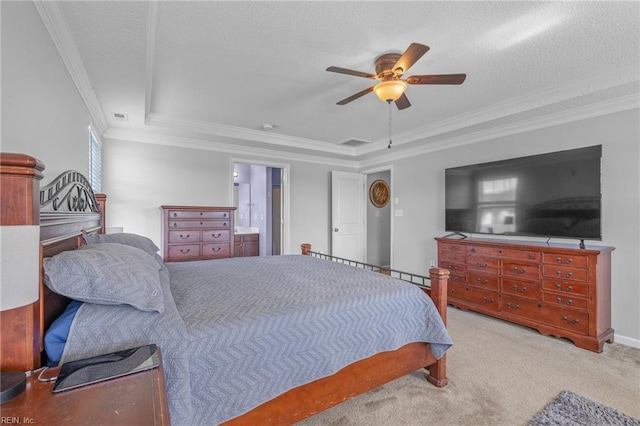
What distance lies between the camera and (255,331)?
1.37 metres

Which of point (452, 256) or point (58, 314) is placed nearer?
point (58, 314)

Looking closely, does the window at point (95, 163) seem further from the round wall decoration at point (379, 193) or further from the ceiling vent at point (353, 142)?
the round wall decoration at point (379, 193)

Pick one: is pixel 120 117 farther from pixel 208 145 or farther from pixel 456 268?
pixel 456 268

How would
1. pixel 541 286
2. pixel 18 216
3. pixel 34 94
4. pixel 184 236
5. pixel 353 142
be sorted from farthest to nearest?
pixel 353 142, pixel 184 236, pixel 541 286, pixel 34 94, pixel 18 216

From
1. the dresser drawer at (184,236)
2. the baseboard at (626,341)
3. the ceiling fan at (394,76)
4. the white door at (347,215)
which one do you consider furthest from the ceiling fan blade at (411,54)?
the white door at (347,215)

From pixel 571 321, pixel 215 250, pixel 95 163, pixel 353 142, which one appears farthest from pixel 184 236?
pixel 571 321

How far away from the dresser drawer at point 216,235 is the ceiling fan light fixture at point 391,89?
2.77 meters

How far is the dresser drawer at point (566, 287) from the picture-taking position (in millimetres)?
2758

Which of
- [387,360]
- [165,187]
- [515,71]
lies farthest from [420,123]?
[165,187]

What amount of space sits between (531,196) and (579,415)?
7.33ft

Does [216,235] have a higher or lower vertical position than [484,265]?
higher

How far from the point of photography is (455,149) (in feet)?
14.2

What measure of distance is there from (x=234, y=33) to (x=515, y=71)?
233cm

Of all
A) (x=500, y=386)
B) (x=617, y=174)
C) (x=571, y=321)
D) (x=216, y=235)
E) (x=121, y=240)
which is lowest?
(x=500, y=386)
